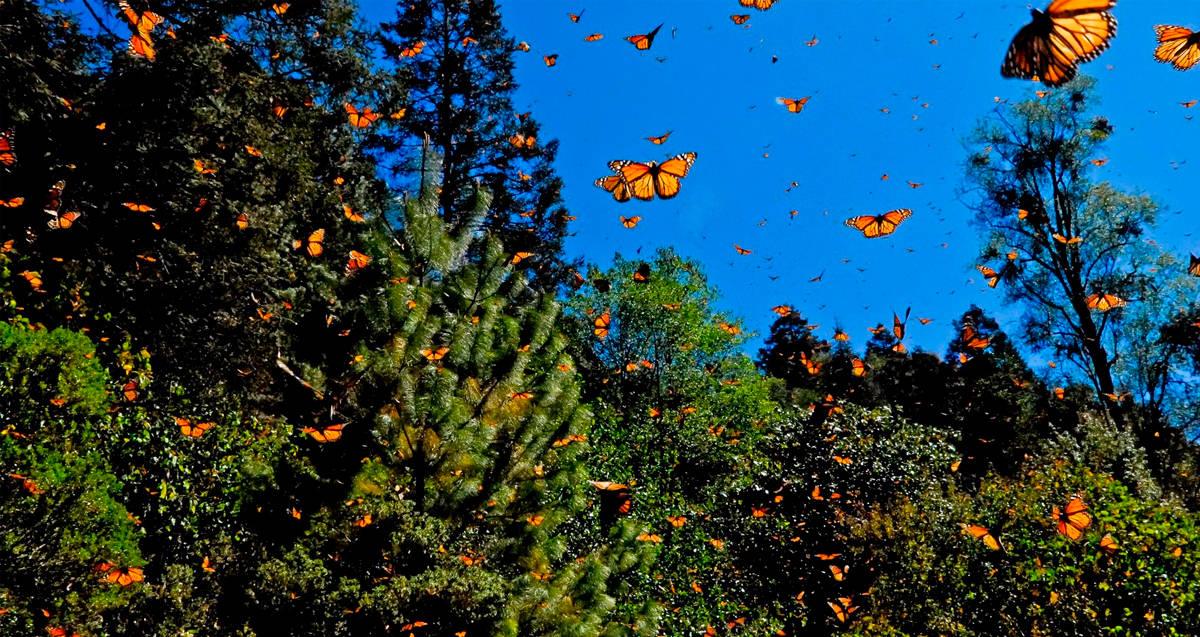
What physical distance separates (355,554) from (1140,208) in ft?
62.8

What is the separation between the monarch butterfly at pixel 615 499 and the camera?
7.92 m

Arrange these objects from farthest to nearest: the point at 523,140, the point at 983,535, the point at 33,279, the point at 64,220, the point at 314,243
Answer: the point at 523,140 < the point at 314,243 < the point at 983,535 < the point at 33,279 < the point at 64,220

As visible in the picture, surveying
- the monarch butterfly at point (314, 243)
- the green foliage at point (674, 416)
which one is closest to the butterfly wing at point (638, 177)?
the green foliage at point (674, 416)

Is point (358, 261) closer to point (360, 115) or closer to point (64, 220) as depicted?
point (64, 220)

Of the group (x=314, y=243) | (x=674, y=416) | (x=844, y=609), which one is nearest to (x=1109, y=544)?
(x=844, y=609)

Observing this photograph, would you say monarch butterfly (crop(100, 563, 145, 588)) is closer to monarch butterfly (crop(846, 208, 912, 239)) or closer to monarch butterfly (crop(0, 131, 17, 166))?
monarch butterfly (crop(0, 131, 17, 166))

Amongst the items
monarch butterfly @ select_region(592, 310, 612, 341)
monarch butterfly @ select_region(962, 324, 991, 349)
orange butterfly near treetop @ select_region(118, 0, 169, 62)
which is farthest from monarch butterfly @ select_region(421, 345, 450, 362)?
monarch butterfly @ select_region(962, 324, 991, 349)

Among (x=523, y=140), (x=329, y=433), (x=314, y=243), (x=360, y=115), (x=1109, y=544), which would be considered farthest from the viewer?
(x=523, y=140)

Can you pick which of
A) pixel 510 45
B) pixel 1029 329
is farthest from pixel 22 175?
pixel 1029 329

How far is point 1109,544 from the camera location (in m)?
5.25

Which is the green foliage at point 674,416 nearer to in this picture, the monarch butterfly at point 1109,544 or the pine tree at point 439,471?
the pine tree at point 439,471

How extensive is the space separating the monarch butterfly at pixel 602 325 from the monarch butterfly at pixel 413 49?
8.89 m

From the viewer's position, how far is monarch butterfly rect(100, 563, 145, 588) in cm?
443

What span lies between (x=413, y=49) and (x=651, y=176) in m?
13.2
